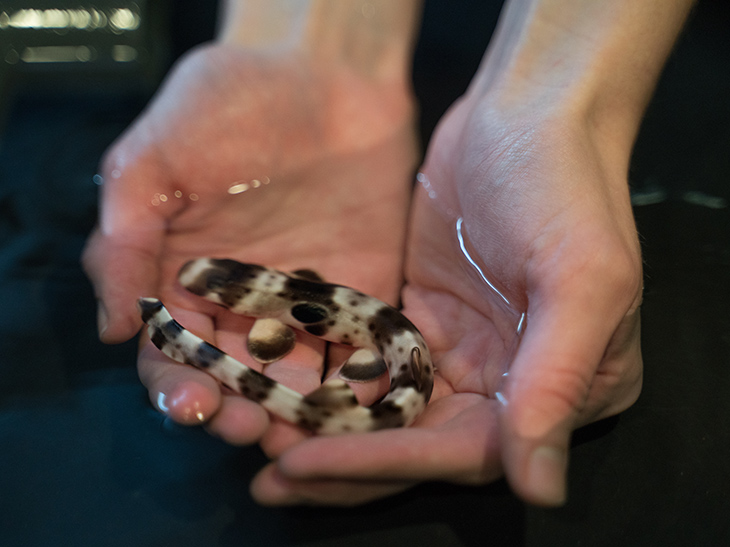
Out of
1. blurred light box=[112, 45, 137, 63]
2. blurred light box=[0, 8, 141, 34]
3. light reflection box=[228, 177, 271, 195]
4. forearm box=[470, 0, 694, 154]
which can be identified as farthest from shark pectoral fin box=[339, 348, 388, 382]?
blurred light box=[0, 8, 141, 34]

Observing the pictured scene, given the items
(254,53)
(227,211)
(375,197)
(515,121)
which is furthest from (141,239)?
(515,121)

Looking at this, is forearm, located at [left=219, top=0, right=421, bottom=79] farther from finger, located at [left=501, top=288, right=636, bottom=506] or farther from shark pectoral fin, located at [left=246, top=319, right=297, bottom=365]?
finger, located at [left=501, top=288, right=636, bottom=506]

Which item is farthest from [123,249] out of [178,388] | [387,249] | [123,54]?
[123,54]

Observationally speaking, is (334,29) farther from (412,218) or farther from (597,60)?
(597,60)

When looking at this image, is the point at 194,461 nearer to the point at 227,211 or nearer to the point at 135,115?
the point at 227,211

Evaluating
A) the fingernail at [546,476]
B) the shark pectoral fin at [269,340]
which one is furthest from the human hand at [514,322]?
the shark pectoral fin at [269,340]

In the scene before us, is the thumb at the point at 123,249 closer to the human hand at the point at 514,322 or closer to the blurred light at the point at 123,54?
the human hand at the point at 514,322

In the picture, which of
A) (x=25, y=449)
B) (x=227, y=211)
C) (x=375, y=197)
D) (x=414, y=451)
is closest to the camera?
(x=414, y=451)
